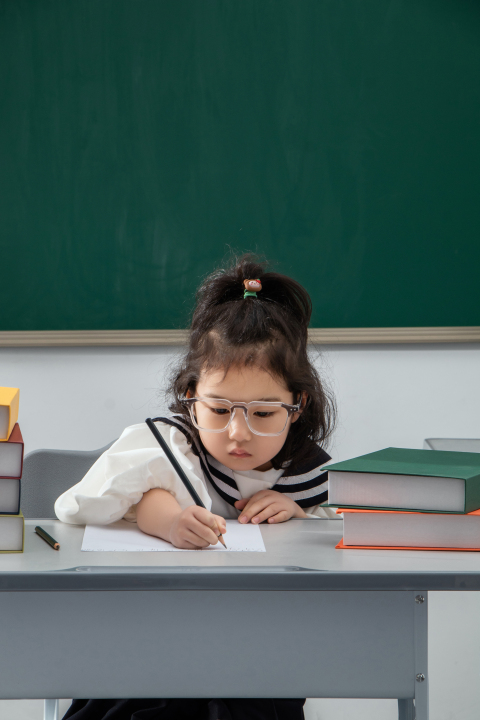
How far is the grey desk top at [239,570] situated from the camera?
61 centimetres

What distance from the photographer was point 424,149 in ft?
6.47

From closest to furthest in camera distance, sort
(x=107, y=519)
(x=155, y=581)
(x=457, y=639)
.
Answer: (x=155, y=581) → (x=107, y=519) → (x=457, y=639)

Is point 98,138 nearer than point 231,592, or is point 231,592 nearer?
point 231,592

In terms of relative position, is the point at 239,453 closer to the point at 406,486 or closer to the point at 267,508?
the point at 267,508

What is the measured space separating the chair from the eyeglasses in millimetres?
501

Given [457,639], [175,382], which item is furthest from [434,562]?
[457,639]

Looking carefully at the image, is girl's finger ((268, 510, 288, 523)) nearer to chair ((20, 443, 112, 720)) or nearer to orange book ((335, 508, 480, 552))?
orange book ((335, 508, 480, 552))

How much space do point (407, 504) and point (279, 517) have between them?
0.88 feet

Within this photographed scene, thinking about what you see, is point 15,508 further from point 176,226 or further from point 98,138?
point 98,138

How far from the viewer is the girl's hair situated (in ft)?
3.44

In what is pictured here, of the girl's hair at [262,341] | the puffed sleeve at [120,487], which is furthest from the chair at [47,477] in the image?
the puffed sleeve at [120,487]

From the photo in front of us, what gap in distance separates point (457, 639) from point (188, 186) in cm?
159

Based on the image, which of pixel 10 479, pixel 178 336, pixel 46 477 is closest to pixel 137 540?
pixel 10 479

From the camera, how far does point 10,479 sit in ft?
2.25
